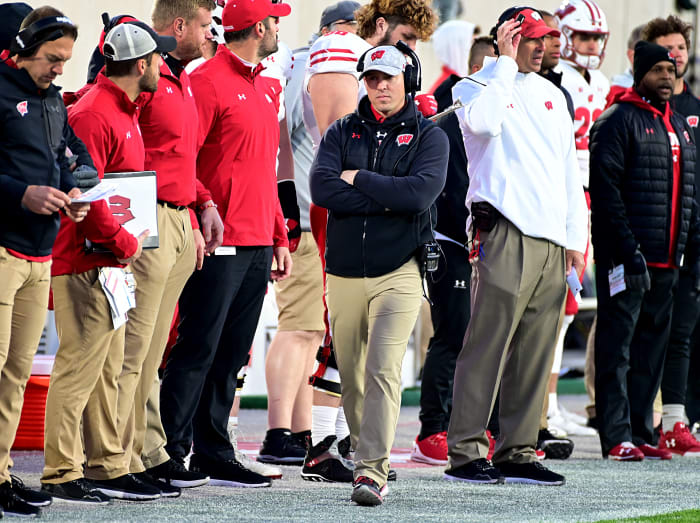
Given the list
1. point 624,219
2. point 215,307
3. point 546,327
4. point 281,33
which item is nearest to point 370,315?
point 215,307

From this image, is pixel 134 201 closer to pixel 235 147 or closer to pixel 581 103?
pixel 235 147

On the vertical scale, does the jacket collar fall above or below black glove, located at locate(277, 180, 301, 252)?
above

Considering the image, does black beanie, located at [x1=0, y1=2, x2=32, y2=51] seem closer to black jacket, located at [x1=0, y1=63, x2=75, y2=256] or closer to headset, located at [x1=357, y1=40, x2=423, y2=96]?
black jacket, located at [x1=0, y1=63, x2=75, y2=256]

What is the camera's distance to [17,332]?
208 inches

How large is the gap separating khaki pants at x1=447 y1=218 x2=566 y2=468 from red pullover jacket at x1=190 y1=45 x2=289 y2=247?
1.09 m

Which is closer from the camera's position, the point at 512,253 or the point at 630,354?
the point at 512,253

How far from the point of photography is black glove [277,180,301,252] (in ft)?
22.8

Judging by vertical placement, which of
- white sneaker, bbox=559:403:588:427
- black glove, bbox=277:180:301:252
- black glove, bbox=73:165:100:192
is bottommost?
white sneaker, bbox=559:403:588:427

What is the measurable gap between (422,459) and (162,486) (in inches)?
76.0

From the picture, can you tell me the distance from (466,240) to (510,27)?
4.23ft

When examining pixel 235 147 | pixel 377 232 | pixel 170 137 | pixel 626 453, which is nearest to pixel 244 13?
pixel 235 147

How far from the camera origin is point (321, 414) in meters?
6.62

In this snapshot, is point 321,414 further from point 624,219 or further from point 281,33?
point 281,33

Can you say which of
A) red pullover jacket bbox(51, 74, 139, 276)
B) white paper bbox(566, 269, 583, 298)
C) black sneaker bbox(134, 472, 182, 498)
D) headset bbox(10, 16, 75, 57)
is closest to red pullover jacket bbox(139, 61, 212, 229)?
red pullover jacket bbox(51, 74, 139, 276)
